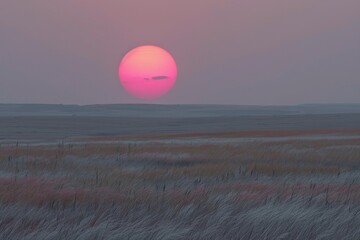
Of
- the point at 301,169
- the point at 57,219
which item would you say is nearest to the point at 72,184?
the point at 57,219

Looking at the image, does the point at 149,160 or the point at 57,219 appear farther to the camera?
the point at 149,160

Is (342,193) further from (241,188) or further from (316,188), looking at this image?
(241,188)

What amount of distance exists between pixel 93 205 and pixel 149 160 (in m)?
12.2

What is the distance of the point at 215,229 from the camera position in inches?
340

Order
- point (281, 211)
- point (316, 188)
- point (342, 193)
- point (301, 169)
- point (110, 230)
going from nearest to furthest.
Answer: point (110, 230)
point (281, 211)
point (342, 193)
point (316, 188)
point (301, 169)

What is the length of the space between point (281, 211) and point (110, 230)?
2.53 m

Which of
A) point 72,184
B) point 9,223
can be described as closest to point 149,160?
point 72,184

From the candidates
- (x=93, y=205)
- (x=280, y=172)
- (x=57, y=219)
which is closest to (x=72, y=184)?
(x=93, y=205)

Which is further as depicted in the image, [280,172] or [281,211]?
[280,172]

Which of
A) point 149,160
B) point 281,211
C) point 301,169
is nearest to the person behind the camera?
point 281,211

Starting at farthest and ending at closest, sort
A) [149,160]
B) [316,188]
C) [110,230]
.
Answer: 1. [149,160]
2. [316,188]
3. [110,230]

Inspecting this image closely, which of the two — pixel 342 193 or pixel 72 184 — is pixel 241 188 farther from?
pixel 72 184

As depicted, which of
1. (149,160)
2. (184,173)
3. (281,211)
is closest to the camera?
(281,211)

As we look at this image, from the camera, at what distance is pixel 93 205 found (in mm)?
10078
